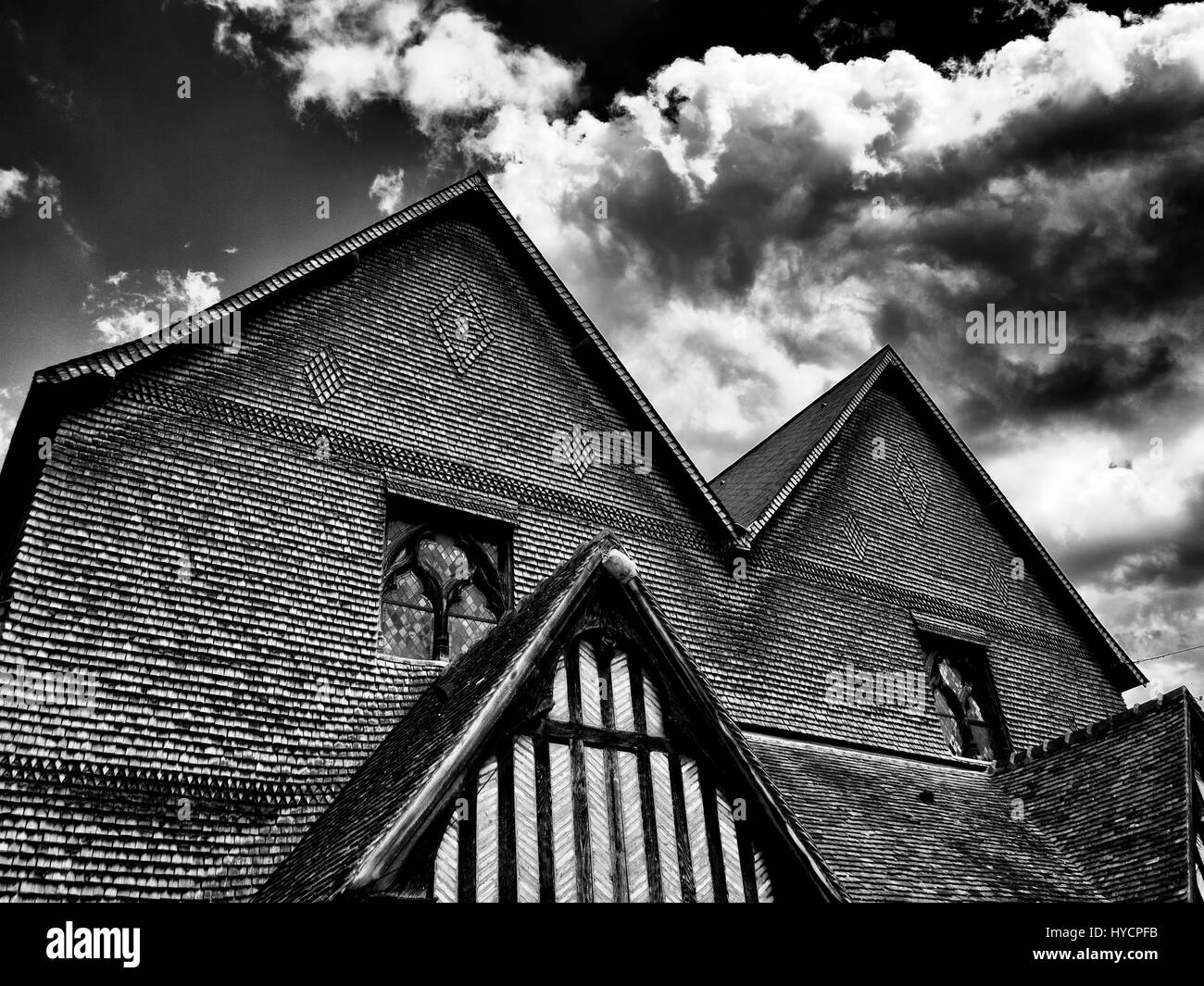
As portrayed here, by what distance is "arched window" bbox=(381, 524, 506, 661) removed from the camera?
893 centimetres

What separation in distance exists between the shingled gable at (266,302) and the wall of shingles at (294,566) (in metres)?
0.21

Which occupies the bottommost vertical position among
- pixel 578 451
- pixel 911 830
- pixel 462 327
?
pixel 911 830

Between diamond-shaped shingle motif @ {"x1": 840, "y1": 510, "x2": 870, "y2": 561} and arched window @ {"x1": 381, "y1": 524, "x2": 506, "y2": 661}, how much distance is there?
19.8ft

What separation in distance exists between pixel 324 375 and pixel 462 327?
86.4 inches

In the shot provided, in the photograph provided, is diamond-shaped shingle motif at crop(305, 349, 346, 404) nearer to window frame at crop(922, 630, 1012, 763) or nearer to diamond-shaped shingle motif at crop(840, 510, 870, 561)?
diamond-shaped shingle motif at crop(840, 510, 870, 561)

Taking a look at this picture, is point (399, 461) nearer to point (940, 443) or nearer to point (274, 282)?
point (274, 282)

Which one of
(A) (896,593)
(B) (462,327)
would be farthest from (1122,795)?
(B) (462,327)

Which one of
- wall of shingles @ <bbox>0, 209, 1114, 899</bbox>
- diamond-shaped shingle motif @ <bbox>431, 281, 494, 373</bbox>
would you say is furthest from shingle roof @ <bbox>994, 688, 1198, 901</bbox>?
diamond-shaped shingle motif @ <bbox>431, 281, 494, 373</bbox>

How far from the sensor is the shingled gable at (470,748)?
5.27 metres

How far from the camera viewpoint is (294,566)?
8.26 metres

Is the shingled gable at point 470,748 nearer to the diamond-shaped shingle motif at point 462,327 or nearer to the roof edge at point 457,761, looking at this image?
the roof edge at point 457,761

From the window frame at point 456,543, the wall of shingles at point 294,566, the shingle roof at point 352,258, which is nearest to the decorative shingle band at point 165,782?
the wall of shingles at point 294,566
